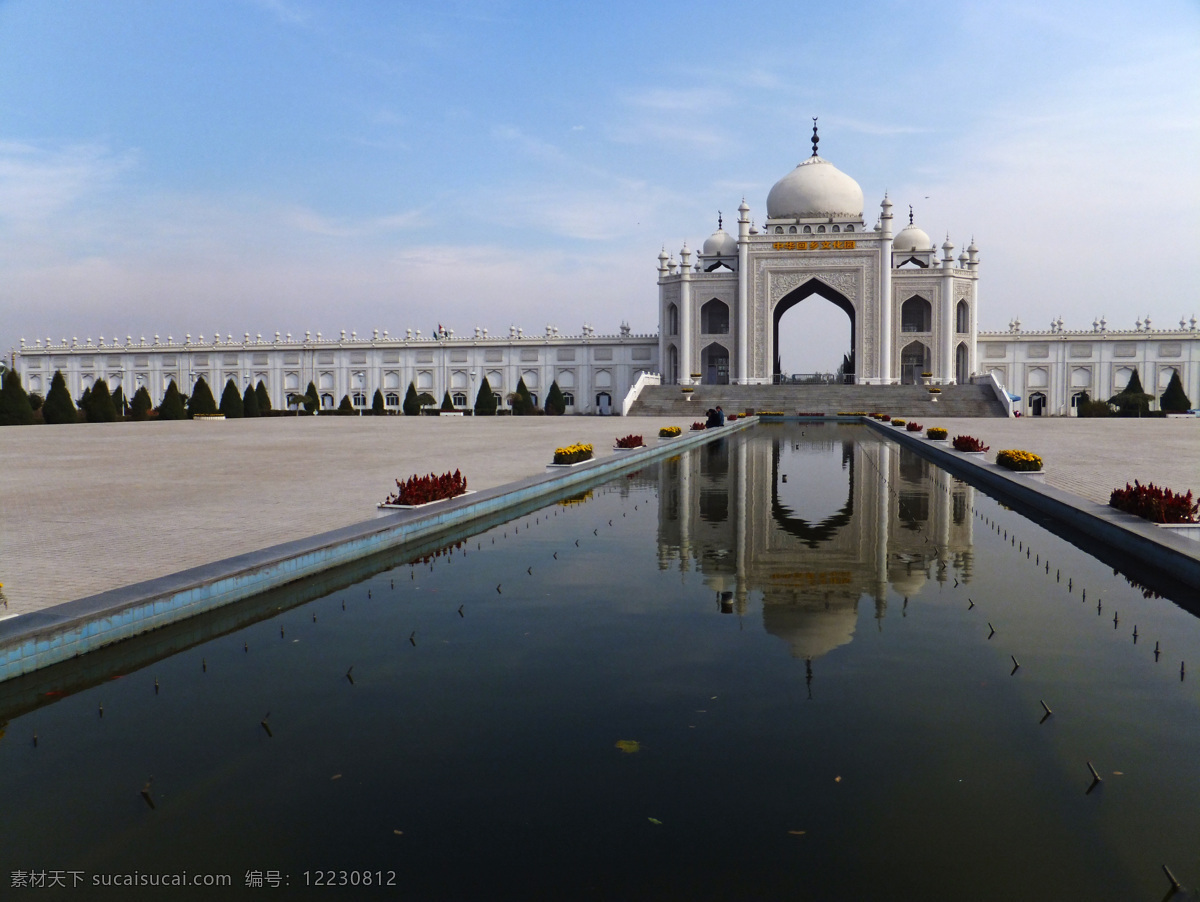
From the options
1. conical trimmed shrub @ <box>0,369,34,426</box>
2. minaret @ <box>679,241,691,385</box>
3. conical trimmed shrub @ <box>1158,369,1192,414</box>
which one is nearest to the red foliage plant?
conical trimmed shrub @ <box>0,369,34,426</box>

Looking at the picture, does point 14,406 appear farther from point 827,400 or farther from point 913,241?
point 913,241

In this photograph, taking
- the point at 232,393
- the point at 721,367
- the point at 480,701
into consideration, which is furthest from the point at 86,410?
the point at 480,701

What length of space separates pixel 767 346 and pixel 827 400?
28.8ft

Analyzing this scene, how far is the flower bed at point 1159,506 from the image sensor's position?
300 inches

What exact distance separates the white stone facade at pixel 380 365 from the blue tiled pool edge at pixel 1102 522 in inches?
1706

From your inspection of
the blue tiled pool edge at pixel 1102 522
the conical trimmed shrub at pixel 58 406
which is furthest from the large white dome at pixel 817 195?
the blue tiled pool edge at pixel 1102 522

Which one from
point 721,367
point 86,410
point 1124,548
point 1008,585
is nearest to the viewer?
point 1008,585

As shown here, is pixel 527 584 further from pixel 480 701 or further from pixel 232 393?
pixel 232 393

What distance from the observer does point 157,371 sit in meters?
64.8

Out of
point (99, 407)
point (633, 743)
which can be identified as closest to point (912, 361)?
point (99, 407)

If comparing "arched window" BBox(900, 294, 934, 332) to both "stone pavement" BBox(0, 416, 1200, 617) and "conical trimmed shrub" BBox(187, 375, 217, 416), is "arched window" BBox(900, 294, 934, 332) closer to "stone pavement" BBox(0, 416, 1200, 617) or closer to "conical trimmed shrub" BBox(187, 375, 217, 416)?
"stone pavement" BBox(0, 416, 1200, 617)

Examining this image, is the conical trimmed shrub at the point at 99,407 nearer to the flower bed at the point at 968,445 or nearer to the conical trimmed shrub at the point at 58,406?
the conical trimmed shrub at the point at 58,406

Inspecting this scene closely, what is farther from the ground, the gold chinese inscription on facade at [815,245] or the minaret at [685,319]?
the gold chinese inscription on facade at [815,245]

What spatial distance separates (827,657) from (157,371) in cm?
6910
